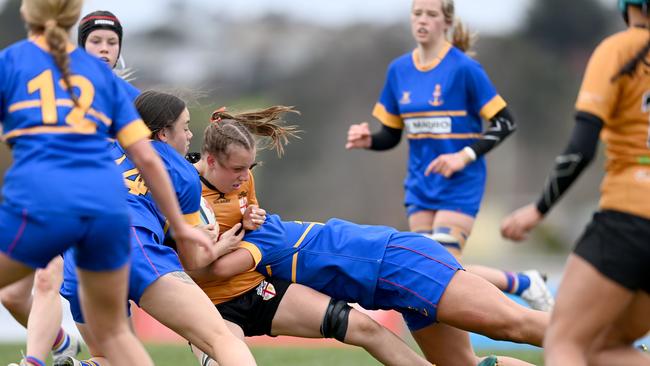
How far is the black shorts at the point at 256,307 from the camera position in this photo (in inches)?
221

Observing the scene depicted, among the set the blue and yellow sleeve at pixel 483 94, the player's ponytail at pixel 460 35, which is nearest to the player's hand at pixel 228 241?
the blue and yellow sleeve at pixel 483 94

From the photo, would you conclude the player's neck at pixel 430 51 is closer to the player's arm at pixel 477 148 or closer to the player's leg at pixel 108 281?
the player's arm at pixel 477 148

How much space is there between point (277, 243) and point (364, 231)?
0.44 m

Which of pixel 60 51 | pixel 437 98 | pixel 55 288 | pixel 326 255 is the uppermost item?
pixel 60 51

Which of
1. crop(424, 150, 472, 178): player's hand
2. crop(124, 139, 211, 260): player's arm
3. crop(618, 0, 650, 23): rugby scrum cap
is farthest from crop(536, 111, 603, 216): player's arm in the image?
crop(424, 150, 472, 178): player's hand

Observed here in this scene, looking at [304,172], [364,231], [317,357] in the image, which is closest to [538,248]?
[304,172]

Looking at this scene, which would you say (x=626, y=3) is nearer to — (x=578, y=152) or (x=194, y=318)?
(x=578, y=152)

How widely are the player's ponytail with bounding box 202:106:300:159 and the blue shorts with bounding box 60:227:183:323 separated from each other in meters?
0.59

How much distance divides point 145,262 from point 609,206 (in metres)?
2.07

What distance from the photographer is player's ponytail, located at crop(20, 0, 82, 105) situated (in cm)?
427

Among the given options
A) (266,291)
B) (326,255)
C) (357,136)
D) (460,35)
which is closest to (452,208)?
(357,136)

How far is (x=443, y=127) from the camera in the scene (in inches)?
311

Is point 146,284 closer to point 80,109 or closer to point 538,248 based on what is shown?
point 80,109

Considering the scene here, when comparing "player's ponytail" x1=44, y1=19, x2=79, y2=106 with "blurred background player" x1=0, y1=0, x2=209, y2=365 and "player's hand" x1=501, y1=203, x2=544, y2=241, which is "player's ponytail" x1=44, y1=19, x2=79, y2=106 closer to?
"blurred background player" x1=0, y1=0, x2=209, y2=365
